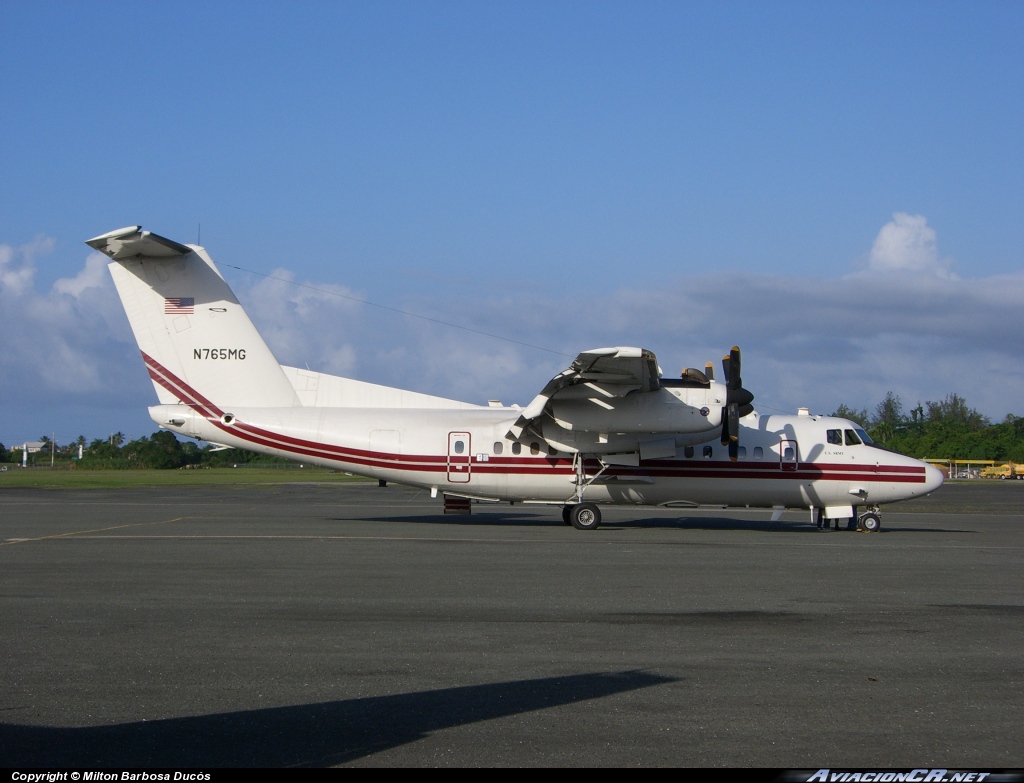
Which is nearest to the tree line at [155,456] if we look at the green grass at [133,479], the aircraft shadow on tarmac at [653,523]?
the green grass at [133,479]

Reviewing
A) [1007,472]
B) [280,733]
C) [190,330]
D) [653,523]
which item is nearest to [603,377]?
[653,523]

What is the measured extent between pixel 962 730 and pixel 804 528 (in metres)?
18.4

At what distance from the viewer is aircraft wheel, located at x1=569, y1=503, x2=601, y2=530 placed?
2102 centimetres

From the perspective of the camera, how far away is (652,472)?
2147cm

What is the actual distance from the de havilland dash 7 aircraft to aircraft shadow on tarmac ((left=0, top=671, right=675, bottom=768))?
14592mm

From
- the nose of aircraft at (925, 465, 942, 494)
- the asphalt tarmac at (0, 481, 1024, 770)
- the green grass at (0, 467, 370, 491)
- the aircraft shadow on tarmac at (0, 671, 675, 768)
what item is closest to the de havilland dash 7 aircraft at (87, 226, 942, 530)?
the nose of aircraft at (925, 465, 942, 494)

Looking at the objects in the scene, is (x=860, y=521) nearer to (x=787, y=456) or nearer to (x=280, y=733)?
(x=787, y=456)

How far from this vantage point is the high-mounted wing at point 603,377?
1806 centimetres

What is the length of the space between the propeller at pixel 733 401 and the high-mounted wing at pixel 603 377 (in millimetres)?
1800

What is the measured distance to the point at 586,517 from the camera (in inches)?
830

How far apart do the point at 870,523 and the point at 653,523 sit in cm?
532

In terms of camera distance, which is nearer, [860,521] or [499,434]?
[499,434]

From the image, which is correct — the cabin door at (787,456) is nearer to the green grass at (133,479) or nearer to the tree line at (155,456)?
the green grass at (133,479)

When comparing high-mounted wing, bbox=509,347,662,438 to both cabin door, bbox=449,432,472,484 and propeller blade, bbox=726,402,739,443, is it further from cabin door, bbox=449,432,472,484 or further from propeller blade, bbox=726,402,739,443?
propeller blade, bbox=726,402,739,443
